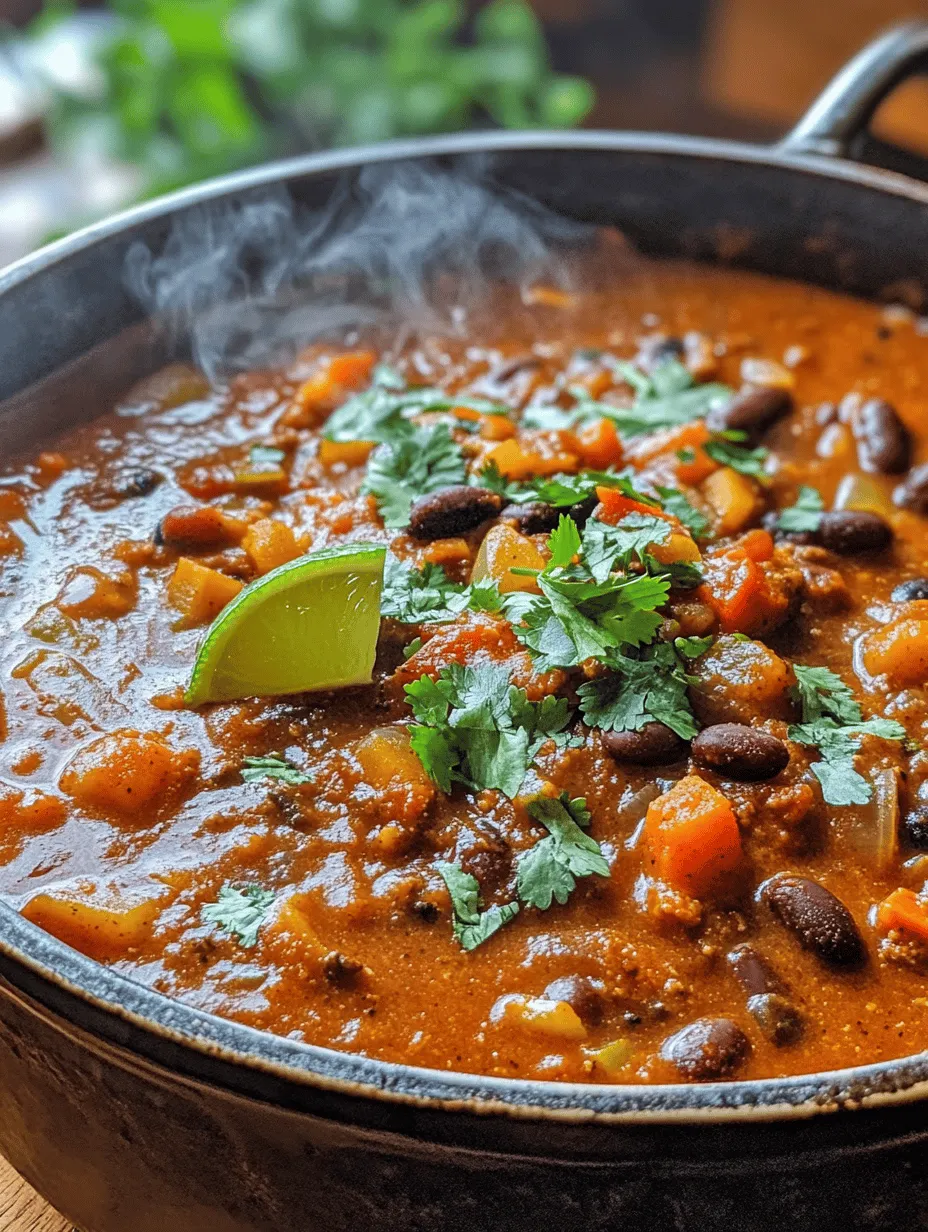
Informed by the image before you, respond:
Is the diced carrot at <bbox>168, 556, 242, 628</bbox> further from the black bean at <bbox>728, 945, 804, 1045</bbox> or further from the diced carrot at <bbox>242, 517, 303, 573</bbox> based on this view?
the black bean at <bbox>728, 945, 804, 1045</bbox>

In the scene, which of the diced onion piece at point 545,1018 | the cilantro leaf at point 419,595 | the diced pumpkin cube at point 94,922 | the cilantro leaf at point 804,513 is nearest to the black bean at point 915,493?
the cilantro leaf at point 804,513

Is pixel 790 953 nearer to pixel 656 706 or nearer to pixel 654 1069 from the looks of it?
pixel 654 1069

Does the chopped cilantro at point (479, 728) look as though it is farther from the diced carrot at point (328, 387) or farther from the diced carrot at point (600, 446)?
the diced carrot at point (328, 387)

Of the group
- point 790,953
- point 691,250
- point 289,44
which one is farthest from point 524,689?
point 289,44

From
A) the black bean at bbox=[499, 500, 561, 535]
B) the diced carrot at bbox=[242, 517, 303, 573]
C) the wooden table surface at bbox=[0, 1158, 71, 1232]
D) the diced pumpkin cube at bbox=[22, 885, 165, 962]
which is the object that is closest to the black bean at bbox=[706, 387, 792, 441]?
the black bean at bbox=[499, 500, 561, 535]

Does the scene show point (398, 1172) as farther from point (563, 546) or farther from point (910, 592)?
point (910, 592)

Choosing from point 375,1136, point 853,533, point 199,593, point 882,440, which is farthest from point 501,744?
point 882,440
